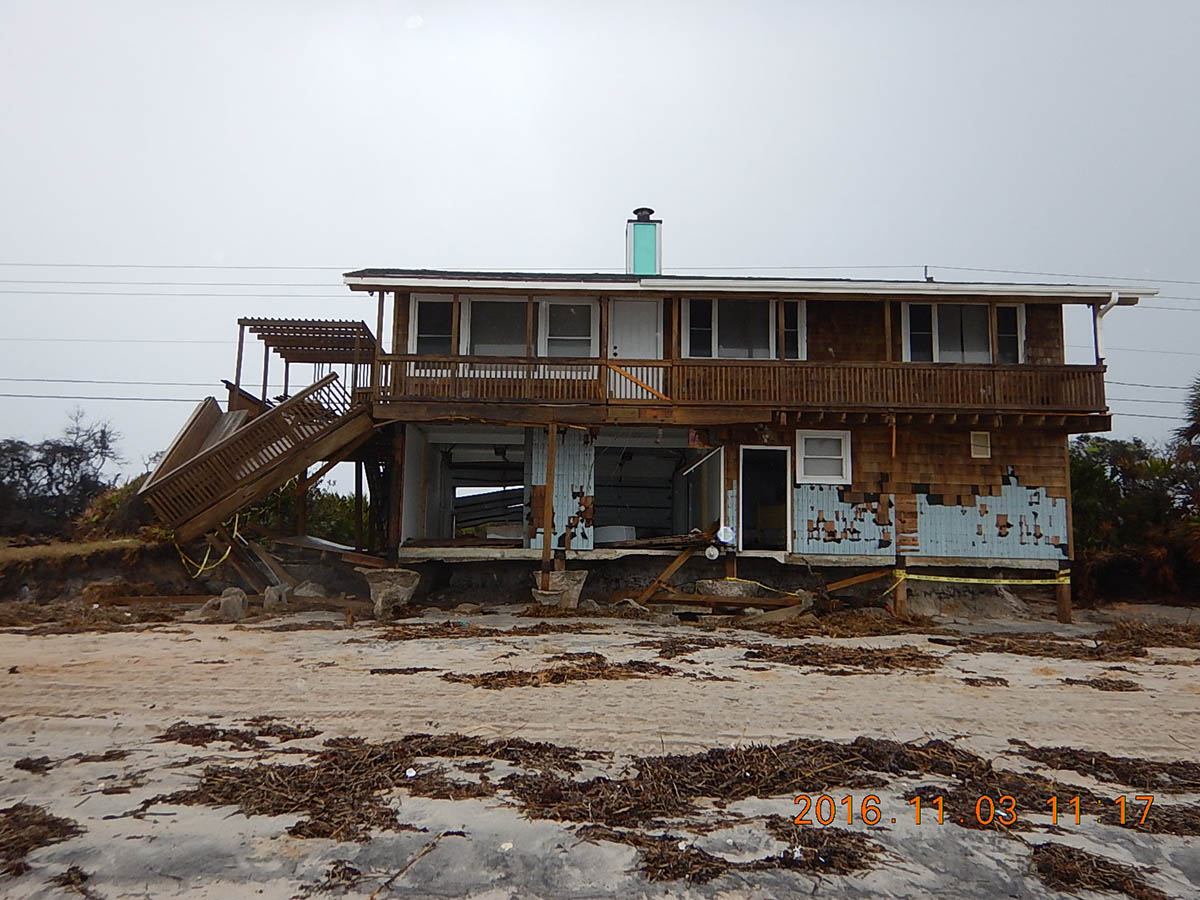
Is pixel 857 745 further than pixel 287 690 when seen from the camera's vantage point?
No

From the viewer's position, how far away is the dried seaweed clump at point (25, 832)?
4.06 metres

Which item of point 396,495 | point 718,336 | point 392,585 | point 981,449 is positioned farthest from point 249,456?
point 981,449

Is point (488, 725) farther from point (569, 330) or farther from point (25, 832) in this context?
point (569, 330)

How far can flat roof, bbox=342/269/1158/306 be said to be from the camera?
1533cm

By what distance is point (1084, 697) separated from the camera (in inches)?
318

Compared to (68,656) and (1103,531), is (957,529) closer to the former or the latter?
(1103,531)

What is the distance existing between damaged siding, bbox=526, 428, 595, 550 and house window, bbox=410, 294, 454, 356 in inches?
109

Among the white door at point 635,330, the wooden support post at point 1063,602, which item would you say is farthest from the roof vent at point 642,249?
the wooden support post at point 1063,602

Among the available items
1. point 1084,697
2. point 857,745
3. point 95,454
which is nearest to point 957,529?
point 1084,697

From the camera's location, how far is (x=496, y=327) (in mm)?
17016

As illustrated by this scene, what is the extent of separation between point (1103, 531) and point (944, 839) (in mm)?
17414

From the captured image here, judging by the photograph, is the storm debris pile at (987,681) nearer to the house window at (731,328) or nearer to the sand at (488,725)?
the sand at (488,725)
